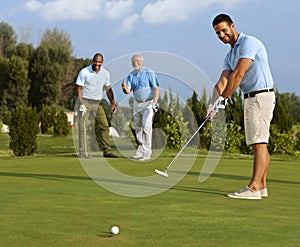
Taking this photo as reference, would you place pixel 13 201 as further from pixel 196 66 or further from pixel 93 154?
pixel 93 154

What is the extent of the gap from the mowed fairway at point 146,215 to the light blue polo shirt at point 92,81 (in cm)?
425

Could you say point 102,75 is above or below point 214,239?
above

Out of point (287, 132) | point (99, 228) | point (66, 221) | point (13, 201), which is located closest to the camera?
point (99, 228)

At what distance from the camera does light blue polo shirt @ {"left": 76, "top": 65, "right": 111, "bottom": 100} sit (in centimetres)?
1141

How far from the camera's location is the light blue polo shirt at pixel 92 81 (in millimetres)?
11406

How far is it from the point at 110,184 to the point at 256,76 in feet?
6.65

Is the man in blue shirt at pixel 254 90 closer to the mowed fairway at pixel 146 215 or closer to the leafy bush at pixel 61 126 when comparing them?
the mowed fairway at pixel 146 215

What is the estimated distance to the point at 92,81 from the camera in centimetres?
1149

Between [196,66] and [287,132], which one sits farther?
[287,132]

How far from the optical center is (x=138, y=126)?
1132 centimetres

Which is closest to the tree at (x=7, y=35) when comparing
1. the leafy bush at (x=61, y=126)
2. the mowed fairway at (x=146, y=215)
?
the leafy bush at (x=61, y=126)

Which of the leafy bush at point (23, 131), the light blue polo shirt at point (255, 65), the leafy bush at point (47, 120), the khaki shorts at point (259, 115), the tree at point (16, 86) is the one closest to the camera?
the light blue polo shirt at point (255, 65)

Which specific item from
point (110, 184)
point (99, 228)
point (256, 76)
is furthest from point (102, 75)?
point (99, 228)

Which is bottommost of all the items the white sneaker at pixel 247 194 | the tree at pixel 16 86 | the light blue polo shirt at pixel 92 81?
the white sneaker at pixel 247 194
